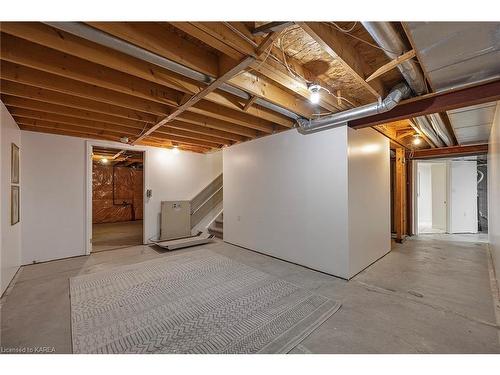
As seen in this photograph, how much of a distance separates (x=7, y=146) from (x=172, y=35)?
2814mm

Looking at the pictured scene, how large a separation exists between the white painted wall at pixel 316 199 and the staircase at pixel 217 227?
0.97m

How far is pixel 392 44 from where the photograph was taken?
1.49 metres

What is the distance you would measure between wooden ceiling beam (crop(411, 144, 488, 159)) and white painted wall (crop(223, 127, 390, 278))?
2.36 metres

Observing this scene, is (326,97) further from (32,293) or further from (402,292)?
(32,293)

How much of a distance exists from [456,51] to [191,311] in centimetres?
311

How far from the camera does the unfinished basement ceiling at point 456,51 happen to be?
129 centimetres

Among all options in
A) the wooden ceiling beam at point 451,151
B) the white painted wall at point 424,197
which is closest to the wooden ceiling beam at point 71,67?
the wooden ceiling beam at point 451,151

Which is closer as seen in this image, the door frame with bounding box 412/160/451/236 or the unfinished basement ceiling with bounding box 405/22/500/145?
the unfinished basement ceiling with bounding box 405/22/500/145

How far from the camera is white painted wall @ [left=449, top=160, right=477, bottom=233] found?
20.2 ft

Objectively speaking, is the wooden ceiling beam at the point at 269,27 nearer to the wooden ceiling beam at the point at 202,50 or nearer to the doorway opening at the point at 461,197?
the wooden ceiling beam at the point at 202,50

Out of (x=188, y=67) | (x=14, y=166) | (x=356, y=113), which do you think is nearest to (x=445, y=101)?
(x=356, y=113)

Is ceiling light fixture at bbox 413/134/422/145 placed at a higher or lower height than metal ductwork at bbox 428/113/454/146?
higher

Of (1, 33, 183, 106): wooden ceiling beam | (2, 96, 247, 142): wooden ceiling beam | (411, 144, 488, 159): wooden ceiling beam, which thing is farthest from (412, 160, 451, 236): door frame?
(1, 33, 183, 106): wooden ceiling beam

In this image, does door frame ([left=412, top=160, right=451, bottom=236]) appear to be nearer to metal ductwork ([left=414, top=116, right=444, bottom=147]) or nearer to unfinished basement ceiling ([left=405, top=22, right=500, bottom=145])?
metal ductwork ([left=414, top=116, right=444, bottom=147])
